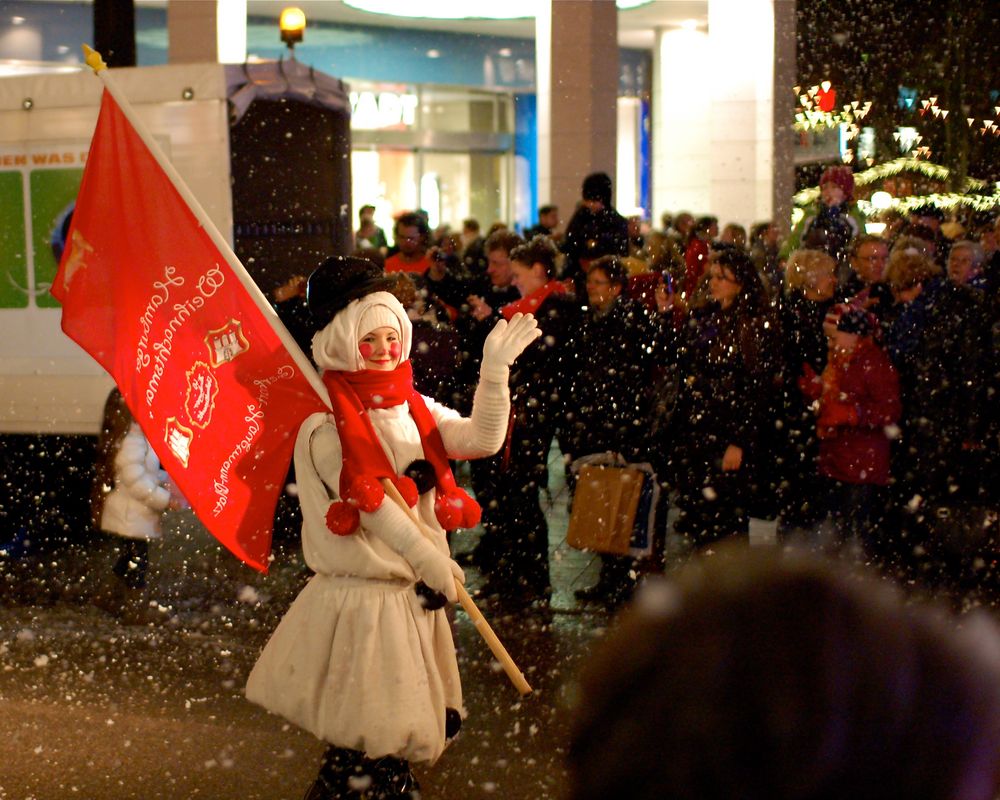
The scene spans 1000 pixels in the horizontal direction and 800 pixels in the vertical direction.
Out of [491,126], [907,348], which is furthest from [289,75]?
[491,126]

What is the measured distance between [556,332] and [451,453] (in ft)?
11.4

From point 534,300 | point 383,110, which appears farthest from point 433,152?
point 534,300

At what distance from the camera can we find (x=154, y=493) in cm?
752

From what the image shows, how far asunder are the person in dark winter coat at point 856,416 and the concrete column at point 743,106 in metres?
11.4

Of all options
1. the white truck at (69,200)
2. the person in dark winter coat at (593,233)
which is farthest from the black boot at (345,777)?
the person in dark winter coat at (593,233)

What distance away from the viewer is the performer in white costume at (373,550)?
4156 millimetres

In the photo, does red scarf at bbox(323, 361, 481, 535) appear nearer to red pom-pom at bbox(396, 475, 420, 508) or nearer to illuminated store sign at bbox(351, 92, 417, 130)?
red pom-pom at bbox(396, 475, 420, 508)

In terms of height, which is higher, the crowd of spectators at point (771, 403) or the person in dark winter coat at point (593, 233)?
the person in dark winter coat at point (593, 233)

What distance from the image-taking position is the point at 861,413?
7.38m

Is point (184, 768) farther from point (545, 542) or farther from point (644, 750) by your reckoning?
point (644, 750)

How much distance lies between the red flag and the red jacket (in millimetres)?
3725

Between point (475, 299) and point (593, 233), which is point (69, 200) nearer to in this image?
point (475, 299)

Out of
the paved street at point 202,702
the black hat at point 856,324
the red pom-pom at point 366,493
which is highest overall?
the black hat at point 856,324

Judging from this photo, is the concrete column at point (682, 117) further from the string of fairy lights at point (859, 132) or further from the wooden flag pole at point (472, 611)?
the wooden flag pole at point (472, 611)
